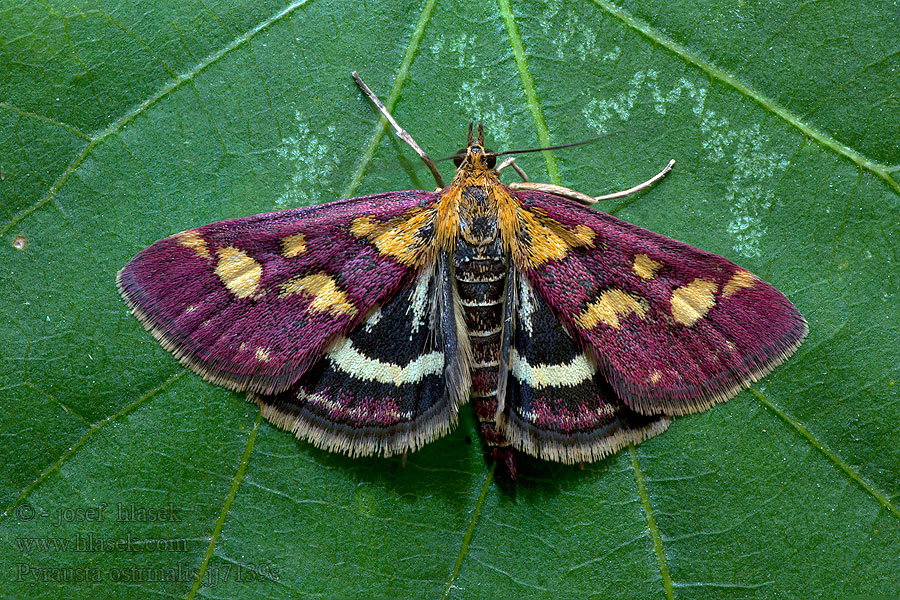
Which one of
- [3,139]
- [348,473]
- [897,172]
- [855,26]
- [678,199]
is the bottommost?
[348,473]

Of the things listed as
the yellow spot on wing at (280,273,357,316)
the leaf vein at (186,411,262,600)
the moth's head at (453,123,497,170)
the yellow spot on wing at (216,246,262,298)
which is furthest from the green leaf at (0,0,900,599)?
the yellow spot on wing at (280,273,357,316)

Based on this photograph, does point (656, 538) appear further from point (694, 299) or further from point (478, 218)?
point (478, 218)

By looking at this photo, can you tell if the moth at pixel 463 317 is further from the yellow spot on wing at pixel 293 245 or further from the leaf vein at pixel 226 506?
the leaf vein at pixel 226 506

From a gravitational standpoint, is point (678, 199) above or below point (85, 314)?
above

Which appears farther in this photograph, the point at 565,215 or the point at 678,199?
the point at 678,199

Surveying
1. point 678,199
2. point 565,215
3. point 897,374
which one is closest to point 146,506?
point 565,215

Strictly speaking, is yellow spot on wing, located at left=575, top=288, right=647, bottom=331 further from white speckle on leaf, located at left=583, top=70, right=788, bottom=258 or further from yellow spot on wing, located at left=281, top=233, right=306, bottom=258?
yellow spot on wing, located at left=281, top=233, right=306, bottom=258

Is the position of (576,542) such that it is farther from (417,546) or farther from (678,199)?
(678,199)
